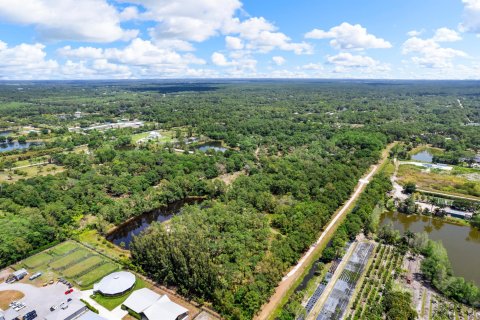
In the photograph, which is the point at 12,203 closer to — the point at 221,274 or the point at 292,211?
the point at 221,274

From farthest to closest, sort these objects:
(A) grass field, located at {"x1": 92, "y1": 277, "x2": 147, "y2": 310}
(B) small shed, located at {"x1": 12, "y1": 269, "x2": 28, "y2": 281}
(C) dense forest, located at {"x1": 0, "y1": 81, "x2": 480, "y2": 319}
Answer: (B) small shed, located at {"x1": 12, "y1": 269, "x2": 28, "y2": 281} < (C) dense forest, located at {"x1": 0, "y1": 81, "x2": 480, "y2": 319} < (A) grass field, located at {"x1": 92, "y1": 277, "x2": 147, "y2": 310}

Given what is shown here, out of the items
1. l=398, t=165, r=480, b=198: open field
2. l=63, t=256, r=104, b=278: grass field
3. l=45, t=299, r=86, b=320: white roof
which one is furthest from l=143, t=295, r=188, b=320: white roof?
l=398, t=165, r=480, b=198: open field

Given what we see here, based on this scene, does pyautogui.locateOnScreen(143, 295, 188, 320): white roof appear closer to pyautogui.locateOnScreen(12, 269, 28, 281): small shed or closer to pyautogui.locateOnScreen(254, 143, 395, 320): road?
pyautogui.locateOnScreen(254, 143, 395, 320): road

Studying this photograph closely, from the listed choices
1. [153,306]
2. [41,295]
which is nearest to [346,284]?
[153,306]

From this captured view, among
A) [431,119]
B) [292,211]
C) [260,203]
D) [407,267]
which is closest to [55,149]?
[260,203]

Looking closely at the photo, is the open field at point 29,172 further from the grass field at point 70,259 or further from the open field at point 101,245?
the grass field at point 70,259

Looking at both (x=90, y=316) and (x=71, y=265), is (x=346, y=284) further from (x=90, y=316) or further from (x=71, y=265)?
(x=71, y=265)
